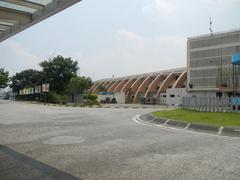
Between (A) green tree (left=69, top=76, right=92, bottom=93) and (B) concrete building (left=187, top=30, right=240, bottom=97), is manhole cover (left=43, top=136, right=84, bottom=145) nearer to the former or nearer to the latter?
(B) concrete building (left=187, top=30, right=240, bottom=97)

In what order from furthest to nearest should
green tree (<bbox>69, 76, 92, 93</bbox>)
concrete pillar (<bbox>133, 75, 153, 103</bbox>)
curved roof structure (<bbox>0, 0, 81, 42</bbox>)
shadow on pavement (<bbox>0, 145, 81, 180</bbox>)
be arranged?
concrete pillar (<bbox>133, 75, 153, 103</bbox>) → green tree (<bbox>69, 76, 92, 93</bbox>) → curved roof structure (<bbox>0, 0, 81, 42</bbox>) → shadow on pavement (<bbox>0, 145, 81, 180</bbox>)

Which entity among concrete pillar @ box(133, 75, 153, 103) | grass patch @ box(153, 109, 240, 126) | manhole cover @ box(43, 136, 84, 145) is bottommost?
manhole cover @ box(43, 136, 84, 145)

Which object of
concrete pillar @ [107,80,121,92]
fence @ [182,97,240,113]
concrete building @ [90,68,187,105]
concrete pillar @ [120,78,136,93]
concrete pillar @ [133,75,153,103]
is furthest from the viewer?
concrete pillar @ [107,80,121,92]

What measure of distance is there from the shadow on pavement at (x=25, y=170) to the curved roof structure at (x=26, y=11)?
3970 millimetres

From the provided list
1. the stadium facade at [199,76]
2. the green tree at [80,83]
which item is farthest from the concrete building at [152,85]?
the green tree at [80,83]

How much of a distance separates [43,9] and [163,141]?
5.66 metres

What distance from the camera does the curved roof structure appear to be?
7.14 m

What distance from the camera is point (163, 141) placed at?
861 cm

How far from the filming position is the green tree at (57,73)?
2968 inches

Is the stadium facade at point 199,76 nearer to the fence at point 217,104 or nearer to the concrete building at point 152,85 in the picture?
the concrete building at point 152,85

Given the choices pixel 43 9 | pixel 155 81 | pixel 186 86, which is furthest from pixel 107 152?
pixel 155 81

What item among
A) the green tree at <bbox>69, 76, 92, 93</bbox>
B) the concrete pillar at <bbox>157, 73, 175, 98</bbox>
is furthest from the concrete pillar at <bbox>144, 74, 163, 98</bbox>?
the green tree at <bbox>69, 76, 92, 93</bbox>

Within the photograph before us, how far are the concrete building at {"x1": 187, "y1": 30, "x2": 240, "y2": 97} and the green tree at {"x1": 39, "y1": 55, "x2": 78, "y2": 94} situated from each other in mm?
34693

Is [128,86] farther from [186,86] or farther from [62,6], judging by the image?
[62,6]
